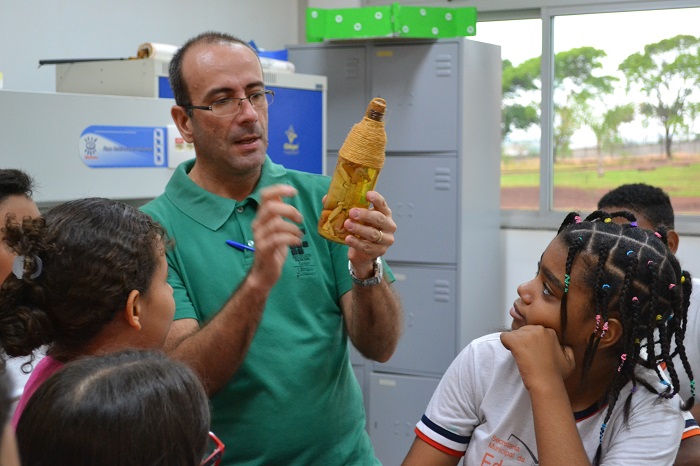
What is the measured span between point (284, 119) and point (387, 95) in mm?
765

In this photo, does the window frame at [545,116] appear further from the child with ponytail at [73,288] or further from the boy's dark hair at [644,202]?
the child with ponytail at [73,288]

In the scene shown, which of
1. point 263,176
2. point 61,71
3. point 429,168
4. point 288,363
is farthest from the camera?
point 429,168

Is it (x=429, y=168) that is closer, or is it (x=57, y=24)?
(x=57, y=24)

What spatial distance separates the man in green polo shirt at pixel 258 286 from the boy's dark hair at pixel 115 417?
43 centimetres

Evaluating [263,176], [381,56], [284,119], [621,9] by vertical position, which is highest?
[621,9]

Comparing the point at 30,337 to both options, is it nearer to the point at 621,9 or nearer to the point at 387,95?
the point at 387,95

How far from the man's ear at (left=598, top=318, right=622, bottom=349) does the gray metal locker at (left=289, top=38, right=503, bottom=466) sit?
7.72 feet

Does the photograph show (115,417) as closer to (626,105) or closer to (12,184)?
(12,184)

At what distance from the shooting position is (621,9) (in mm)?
4203

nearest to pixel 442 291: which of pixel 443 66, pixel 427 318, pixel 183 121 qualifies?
pixel 427 318

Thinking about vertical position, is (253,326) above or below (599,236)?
below

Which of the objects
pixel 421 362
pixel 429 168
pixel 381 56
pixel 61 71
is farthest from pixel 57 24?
pixel 421 362

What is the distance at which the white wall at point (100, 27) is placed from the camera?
313cm

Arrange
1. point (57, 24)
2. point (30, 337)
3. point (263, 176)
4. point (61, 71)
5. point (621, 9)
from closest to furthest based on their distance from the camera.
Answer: point (30, 337) → point (263, 176) → point (61, 71) → point (57, 24) → point (621, 9)
